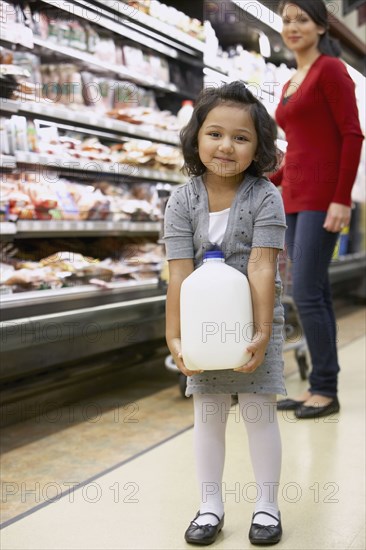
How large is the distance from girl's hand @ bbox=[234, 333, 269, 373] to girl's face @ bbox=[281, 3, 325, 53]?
1.57 m

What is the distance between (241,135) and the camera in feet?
5.63

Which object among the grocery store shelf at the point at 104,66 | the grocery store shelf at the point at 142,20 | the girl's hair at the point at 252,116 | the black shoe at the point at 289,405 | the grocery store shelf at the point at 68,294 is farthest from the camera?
the grocery store shelf at the point at 142,20

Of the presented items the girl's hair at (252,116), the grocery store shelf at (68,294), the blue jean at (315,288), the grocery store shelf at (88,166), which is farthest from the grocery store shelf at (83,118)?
the girl's hair at (252,116)

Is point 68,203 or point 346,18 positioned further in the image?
point 346,18

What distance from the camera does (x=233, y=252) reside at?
5.74 feet

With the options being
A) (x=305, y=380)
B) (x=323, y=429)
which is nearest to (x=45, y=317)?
(x=323, y=429)

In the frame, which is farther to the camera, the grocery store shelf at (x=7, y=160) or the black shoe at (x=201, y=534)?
the grocery store shelf at (x=7, y=160)

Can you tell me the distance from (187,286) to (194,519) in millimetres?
620

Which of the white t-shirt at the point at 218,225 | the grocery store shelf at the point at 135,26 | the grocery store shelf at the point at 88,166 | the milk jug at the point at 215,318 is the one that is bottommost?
the milk jug at the point at 215,318

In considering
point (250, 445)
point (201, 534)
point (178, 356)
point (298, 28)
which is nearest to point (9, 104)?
point (298, 28)

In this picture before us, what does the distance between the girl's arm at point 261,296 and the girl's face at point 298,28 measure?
1.40 metres

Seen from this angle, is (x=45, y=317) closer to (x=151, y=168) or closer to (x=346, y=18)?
(x=151, y=168)

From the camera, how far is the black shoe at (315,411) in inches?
114

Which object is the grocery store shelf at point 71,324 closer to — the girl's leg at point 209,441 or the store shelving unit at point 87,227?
the store shelving unit at point 87,227
